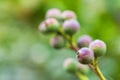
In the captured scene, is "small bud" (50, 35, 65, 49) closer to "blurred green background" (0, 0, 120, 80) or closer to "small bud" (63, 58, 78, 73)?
"small bud" (63, 58, 78, 73)

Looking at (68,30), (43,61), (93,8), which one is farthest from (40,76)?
(68,30)

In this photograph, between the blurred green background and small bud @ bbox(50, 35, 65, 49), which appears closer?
small bud @ bbox(50, 35, 65, 49)

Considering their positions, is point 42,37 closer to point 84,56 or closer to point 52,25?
point 52,25

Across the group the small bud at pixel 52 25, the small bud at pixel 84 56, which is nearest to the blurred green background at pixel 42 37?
the small bud at pixel 52 25

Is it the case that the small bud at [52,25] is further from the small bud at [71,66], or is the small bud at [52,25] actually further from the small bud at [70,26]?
the small bud at [71,66]

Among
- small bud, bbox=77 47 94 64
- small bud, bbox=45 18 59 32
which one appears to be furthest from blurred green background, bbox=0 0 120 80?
small bud, bbox=77 47 94 64

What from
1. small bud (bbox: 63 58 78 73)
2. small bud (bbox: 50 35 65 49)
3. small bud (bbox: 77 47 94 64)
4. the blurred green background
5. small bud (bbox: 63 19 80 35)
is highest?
the blurred green background

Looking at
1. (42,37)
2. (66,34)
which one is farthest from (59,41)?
(42,37)

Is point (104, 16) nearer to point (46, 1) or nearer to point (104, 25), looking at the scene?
point (104, 25)
